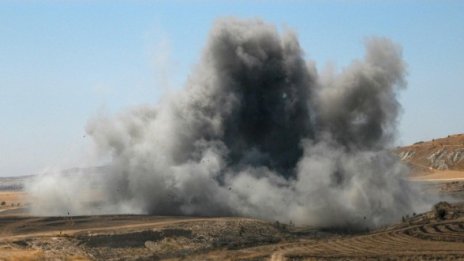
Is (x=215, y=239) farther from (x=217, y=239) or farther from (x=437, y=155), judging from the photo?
(x=437, y=155)

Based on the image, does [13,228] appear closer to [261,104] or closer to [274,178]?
[274,178]

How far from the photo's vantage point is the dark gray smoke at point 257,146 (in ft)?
211

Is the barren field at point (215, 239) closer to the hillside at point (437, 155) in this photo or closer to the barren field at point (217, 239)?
the barren field at point (217, 239)

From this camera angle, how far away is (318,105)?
77688mm

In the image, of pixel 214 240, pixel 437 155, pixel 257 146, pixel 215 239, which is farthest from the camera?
pixel 437 155

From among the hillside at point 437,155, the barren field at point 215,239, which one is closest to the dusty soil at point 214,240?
the barren field at point 215,239

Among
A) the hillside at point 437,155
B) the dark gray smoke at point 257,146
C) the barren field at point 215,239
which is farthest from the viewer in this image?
the hillside at point 437,155

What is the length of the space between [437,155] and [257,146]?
8284 centimetres

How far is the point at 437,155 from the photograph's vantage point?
479 feet

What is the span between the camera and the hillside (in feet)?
455

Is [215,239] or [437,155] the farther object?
[437,155]

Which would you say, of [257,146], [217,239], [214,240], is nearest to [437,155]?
[257,146]

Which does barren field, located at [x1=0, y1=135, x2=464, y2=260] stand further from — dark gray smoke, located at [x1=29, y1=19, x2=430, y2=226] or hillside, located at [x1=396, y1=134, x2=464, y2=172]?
hillside, located at [x1=396, y1=134, x2=464, y2=172]

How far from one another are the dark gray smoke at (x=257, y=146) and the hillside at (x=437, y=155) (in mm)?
68580
